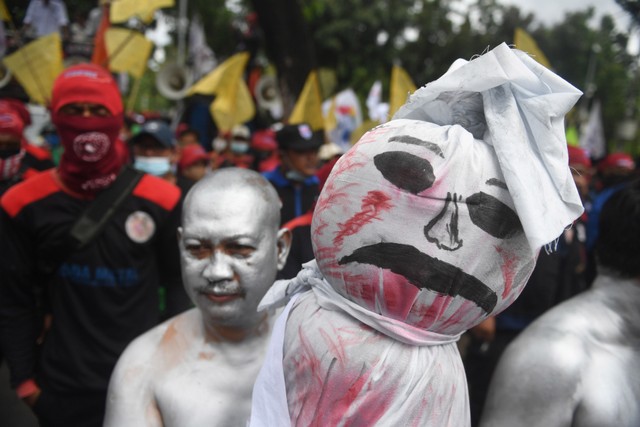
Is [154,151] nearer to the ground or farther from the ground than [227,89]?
nearer to the ground

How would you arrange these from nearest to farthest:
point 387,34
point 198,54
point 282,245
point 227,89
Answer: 1. point 282,245
2. point 227,89
3. point 198,54
4. point 387,34

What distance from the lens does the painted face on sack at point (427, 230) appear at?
4.14 feet

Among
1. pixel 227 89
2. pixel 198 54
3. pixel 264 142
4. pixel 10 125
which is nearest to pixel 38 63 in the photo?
pixel 10 125

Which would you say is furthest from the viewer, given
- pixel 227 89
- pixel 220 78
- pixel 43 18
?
pixel 227 89

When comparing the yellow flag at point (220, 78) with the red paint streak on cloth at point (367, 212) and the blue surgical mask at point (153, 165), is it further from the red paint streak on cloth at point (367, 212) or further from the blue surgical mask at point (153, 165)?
the red paint streak on cloth at point (367, 212)

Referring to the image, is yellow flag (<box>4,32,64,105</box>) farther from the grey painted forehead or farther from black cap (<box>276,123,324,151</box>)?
the grey painted forehead

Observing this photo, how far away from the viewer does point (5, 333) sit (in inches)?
112

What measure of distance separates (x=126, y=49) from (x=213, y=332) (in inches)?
153

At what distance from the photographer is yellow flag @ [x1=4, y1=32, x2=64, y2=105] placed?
459cm

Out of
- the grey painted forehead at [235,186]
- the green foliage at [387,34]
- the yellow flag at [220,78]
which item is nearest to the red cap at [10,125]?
the yellow flag at [220,78]

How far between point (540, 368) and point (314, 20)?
20.6m

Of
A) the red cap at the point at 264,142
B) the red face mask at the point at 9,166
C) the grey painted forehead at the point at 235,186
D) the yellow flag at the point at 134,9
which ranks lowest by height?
the red cap at the point at 264,142

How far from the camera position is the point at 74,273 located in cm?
283

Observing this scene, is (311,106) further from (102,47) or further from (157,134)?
(102,47)
